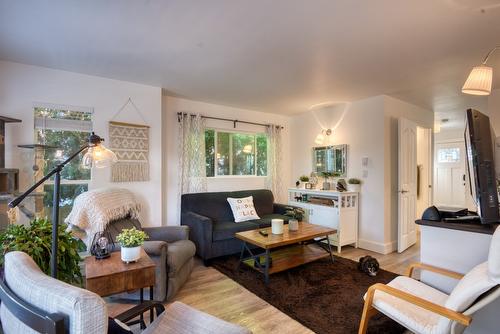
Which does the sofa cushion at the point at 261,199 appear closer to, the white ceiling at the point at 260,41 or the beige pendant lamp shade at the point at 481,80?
the white ceiling at the point at 260,41

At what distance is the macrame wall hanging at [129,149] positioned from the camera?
128 inches

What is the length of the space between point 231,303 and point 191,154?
241 cm

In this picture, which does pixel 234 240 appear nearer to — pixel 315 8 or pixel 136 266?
pixel 136 266

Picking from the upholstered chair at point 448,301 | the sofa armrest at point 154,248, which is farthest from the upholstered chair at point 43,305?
the upholstered chair at point 448,301

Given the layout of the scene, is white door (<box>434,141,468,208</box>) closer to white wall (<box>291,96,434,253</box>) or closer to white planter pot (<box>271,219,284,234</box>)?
white wall (<box>291,96,434,253</box>)

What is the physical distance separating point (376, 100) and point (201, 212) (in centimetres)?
319

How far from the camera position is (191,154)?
4.14 m

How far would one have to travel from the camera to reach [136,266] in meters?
1.79

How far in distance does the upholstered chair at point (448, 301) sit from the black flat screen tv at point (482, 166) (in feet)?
1.23

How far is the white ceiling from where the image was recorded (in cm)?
180

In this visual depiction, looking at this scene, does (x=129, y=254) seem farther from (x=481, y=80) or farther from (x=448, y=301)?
(x=481, y=80)

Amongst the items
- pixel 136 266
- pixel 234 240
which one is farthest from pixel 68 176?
pixel 234 240

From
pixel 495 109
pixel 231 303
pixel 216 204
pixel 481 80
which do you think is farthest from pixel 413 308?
pixel 495 109

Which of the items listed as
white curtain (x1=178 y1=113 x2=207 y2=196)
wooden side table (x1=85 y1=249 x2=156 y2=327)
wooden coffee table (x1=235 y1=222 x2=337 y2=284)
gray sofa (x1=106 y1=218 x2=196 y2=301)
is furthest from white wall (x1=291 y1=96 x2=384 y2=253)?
wooden side table (x1=85 y1=249 x2=156 y2=327)
